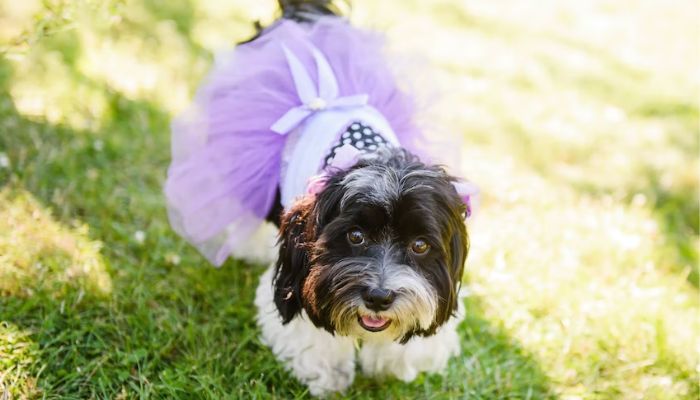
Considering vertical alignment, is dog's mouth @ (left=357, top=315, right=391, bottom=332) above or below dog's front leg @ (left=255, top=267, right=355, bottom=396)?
above

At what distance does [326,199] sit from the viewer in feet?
7.25

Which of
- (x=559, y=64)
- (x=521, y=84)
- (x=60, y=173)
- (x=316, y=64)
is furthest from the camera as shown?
(x=559, y=64)

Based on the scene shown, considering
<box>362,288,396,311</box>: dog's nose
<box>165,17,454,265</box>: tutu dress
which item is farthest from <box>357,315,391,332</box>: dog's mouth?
<box>165,17,454,265</box>: tutu dress

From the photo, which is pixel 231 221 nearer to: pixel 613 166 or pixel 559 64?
pixel 613 166

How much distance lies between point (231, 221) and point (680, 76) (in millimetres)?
5189

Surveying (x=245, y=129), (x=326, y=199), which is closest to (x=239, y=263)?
(x=245, y=129)

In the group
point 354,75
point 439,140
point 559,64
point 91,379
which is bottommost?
point 559,64

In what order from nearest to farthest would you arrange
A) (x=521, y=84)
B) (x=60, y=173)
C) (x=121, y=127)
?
1. (x=60, y=173)
2. (x=121, y=127)
3. (x=521, y=84)

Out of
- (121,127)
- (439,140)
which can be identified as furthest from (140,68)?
(439,140)

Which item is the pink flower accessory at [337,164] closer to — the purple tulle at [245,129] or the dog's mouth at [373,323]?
the dog's mouth at [373,323]

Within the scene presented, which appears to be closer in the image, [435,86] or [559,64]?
[435,86]

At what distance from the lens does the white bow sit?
112 inches

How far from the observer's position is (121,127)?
4188 millimetres

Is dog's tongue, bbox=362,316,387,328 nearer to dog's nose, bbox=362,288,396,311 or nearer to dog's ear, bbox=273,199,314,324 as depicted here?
dog's nose, bbox=362,288,396,311
